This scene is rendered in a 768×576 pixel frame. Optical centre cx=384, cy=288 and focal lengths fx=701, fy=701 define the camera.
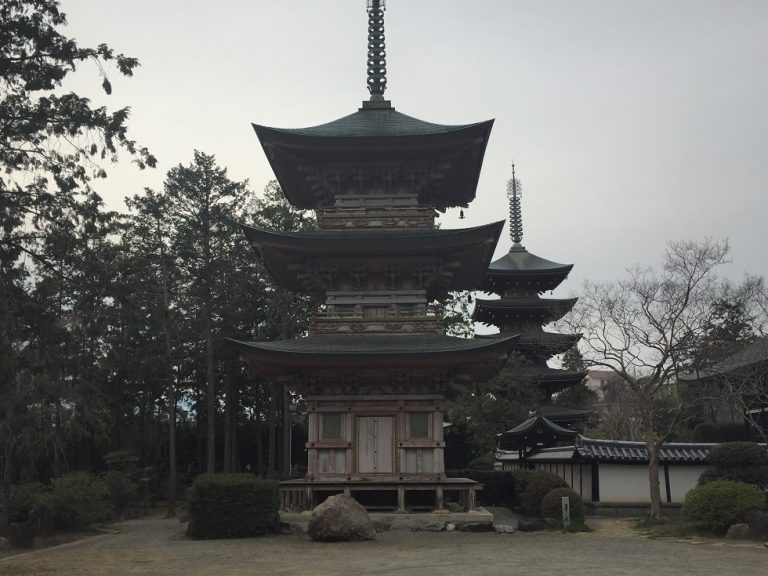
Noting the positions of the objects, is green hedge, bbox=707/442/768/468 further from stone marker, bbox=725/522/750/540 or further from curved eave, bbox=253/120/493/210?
curved eave, bbox=253/120/493/210

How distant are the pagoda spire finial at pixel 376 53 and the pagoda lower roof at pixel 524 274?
20096 millimetres

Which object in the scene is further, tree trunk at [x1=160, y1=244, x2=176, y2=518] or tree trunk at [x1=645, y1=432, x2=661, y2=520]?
tree trunk at [x1=160, y1=244, x2=176, y2=518]

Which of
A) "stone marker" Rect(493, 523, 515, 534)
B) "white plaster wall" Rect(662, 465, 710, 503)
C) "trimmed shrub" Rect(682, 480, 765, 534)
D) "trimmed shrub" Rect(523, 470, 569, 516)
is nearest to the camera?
"trimmed shrub" Rect(682, 480, 765, 534)

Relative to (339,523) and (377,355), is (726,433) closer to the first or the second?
(377,355)

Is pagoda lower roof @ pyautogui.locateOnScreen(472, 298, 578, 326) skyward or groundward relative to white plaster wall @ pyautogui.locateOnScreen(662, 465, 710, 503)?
skyward

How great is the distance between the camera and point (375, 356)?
21.4 m

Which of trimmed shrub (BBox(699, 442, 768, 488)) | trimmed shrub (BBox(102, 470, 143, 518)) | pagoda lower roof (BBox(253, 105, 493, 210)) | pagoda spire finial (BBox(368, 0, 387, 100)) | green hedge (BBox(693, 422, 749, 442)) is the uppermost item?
pagoda spire finial (BBox(368, 0, 387, 100))

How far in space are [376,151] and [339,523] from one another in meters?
13.0

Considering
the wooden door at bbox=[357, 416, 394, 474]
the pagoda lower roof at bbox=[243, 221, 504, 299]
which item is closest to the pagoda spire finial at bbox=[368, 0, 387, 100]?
the pagoda lower roof at bbox=[243, 221, 504, 299]

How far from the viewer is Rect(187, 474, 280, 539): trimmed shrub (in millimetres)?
20172

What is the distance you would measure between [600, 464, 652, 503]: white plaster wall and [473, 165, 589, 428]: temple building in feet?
47.7

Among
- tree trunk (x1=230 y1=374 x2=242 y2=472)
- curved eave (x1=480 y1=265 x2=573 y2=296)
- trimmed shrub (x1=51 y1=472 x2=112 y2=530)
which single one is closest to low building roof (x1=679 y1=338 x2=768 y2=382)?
curved eave (x1=480 y1=265 x2=573 y2=296)

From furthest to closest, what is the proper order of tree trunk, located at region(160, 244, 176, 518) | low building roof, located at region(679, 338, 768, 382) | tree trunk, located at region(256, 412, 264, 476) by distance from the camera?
tree trunk, located at region(256, 412, 264, 476) < tree trunk, located at region(160, 244, 176, 518) < low building roof, located at region(679, 338, 768, 382)

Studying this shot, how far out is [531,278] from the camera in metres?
49.2
